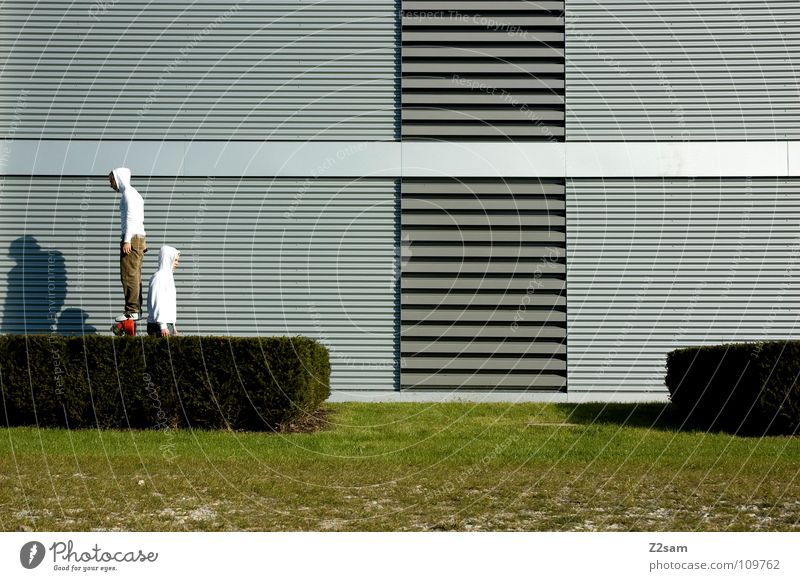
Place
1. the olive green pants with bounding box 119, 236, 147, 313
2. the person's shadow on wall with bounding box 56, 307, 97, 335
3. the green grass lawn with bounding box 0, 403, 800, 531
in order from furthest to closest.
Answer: the person's shadow on wall with bounding box 56, 307, 97, 335
the olive green pants with bounding box 119, 236, 147, 313
the green grass lawn with bounding box 0, 403, 800, 531

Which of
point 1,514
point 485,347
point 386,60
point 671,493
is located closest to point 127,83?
point 386,60

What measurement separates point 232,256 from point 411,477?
24.8ft

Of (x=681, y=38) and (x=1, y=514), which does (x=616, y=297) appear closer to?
(x=681, y=38)

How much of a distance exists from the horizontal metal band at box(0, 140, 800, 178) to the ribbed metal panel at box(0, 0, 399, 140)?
0.83ft

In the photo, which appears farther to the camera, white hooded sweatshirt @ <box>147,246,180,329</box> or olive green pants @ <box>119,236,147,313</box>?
white hooded sweatshirt @ <box>147,246,180,329</box>

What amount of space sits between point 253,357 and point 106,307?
16.1 ft

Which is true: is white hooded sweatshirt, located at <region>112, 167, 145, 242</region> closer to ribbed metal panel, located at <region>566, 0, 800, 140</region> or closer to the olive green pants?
the olive green pants

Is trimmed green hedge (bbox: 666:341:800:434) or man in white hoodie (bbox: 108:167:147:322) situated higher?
man in white hoodie (bbox: 108:167:147:322)

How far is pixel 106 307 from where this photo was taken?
48.1 feet

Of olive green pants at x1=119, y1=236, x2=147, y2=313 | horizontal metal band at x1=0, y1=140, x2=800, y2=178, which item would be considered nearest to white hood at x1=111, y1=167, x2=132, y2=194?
olive green pants at x1=119, y1=236, x2=147, y2=313

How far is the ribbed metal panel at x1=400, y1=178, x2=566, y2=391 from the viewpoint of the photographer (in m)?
14.4

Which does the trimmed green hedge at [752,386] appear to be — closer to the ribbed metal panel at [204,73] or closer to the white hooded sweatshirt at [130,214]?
the ribbed metal panel at [204,73]

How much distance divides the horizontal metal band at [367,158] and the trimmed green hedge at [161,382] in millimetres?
4512

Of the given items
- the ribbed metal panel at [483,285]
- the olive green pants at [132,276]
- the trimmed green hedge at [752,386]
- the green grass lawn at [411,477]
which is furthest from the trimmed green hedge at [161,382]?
the trimmed green hedge at [752,386]
